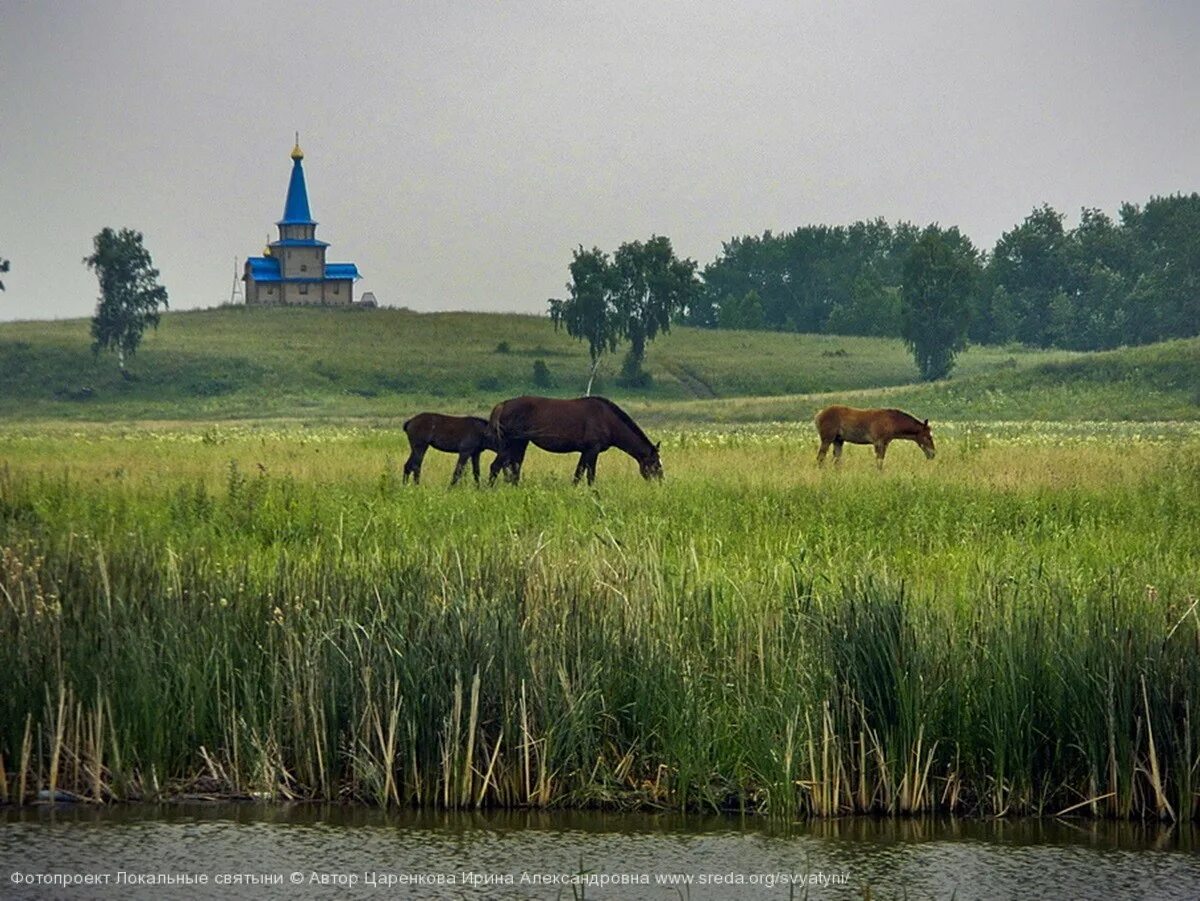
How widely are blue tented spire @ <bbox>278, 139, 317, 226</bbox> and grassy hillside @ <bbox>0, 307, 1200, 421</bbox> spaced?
10835 mm

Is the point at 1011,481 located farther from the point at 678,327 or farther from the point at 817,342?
the point at 678,327

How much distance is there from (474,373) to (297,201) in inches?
1589

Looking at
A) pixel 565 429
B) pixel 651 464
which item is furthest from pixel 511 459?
pixel 651 464

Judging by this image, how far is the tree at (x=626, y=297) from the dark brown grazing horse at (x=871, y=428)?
63.2m

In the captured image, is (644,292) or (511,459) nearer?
(511,459)

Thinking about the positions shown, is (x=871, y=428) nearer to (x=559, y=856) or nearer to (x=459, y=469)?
(x=459, y=469)

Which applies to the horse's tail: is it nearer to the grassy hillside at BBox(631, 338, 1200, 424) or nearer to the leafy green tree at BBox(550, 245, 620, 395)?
the grassy hillside at BBox(631, 338, 1200, 424)

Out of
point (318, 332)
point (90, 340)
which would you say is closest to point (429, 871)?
point (90, 340)

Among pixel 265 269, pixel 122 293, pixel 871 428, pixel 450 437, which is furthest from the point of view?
pixel 265 269

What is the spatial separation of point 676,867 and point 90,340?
91.8m

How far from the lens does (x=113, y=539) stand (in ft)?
38.6

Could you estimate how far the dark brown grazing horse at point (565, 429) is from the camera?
22984mm

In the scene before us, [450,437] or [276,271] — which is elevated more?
[276,271]

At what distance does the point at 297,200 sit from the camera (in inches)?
4877
